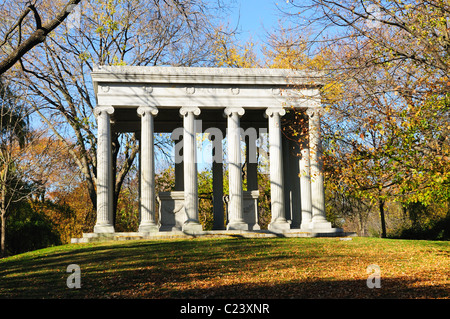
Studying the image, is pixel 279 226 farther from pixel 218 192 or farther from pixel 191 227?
pixel 218 192

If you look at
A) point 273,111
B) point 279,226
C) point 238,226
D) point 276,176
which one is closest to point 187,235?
point 238,226

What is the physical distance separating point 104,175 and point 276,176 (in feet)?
32.7

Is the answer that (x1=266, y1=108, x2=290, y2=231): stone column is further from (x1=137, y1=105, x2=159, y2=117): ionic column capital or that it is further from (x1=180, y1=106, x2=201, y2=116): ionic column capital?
(x1=137, y1=105, x2=159, y2=117): ionic column capital

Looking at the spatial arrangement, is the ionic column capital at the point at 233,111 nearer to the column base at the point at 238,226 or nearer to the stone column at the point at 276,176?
the stone column at the point at 276,176

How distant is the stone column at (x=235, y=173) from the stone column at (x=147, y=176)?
444cm

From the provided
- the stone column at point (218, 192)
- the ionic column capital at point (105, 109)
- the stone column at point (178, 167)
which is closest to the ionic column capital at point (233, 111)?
the stone column at point (218, 192)

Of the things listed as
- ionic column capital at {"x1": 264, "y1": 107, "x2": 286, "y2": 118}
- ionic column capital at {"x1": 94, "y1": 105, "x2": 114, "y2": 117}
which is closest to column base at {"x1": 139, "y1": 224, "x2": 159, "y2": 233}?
ionic column capital at {"x1": 94, "y1": 105, "x2": 114, "y2": 117}

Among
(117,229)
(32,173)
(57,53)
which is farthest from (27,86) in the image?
(117,229)

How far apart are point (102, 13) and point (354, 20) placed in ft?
85.1

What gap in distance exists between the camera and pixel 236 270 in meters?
15.7

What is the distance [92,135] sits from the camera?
3553cm

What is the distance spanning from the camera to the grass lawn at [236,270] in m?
12.4

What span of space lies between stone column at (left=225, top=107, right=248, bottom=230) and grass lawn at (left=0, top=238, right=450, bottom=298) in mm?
6182

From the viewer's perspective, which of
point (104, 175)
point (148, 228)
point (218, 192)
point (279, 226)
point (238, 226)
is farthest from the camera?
point (218, 192)
